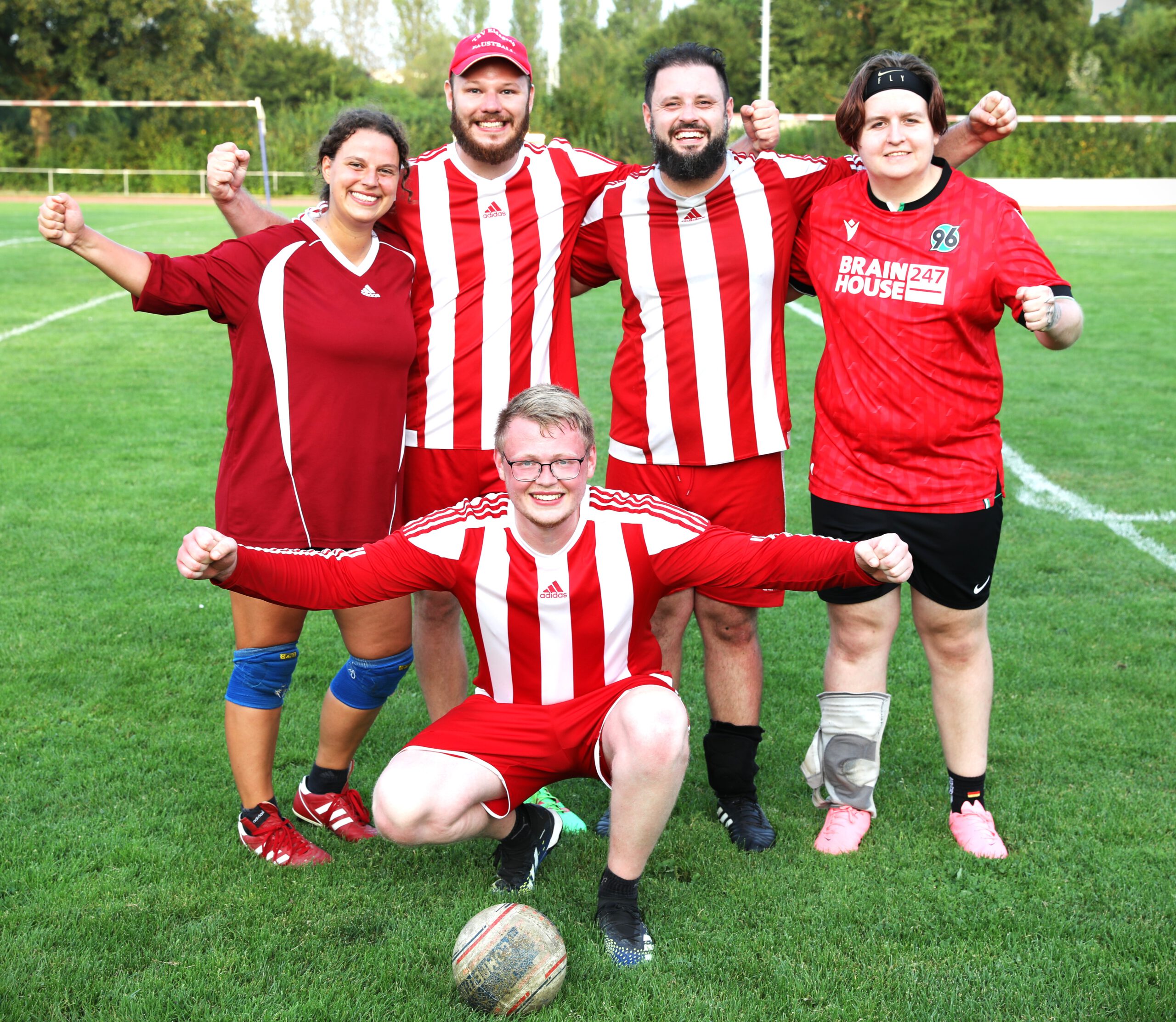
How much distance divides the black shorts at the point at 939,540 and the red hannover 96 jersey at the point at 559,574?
1.27 feet

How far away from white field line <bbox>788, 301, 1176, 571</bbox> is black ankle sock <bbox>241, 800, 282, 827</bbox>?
14.3ft

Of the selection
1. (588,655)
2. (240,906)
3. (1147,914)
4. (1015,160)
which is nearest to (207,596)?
(240,906)

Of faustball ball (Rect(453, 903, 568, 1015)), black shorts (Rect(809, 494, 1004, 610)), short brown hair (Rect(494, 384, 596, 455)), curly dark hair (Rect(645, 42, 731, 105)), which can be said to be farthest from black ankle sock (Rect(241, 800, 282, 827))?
curly dark hair (Rect(645, 42, 731, 105))

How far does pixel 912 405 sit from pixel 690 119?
1009mm

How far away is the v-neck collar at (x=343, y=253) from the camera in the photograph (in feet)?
10.9

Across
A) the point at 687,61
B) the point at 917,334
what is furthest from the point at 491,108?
the point at 917,334

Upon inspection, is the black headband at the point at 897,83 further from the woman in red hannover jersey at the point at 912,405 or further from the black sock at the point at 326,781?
the black sock at the point at 326,781

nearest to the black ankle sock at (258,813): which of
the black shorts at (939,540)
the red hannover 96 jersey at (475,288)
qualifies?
the red hannover 96 jersey at (475,288)

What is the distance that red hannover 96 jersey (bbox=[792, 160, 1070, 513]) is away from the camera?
3.18 m

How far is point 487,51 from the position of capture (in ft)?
11.3

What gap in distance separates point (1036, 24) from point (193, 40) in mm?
30117

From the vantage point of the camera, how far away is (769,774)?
396 centimetres

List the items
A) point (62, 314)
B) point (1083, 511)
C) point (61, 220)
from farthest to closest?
point (62, 314) → point (1083, 511) → point (61, 220)

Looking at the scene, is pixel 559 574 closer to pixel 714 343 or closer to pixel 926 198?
pixel 714 343
